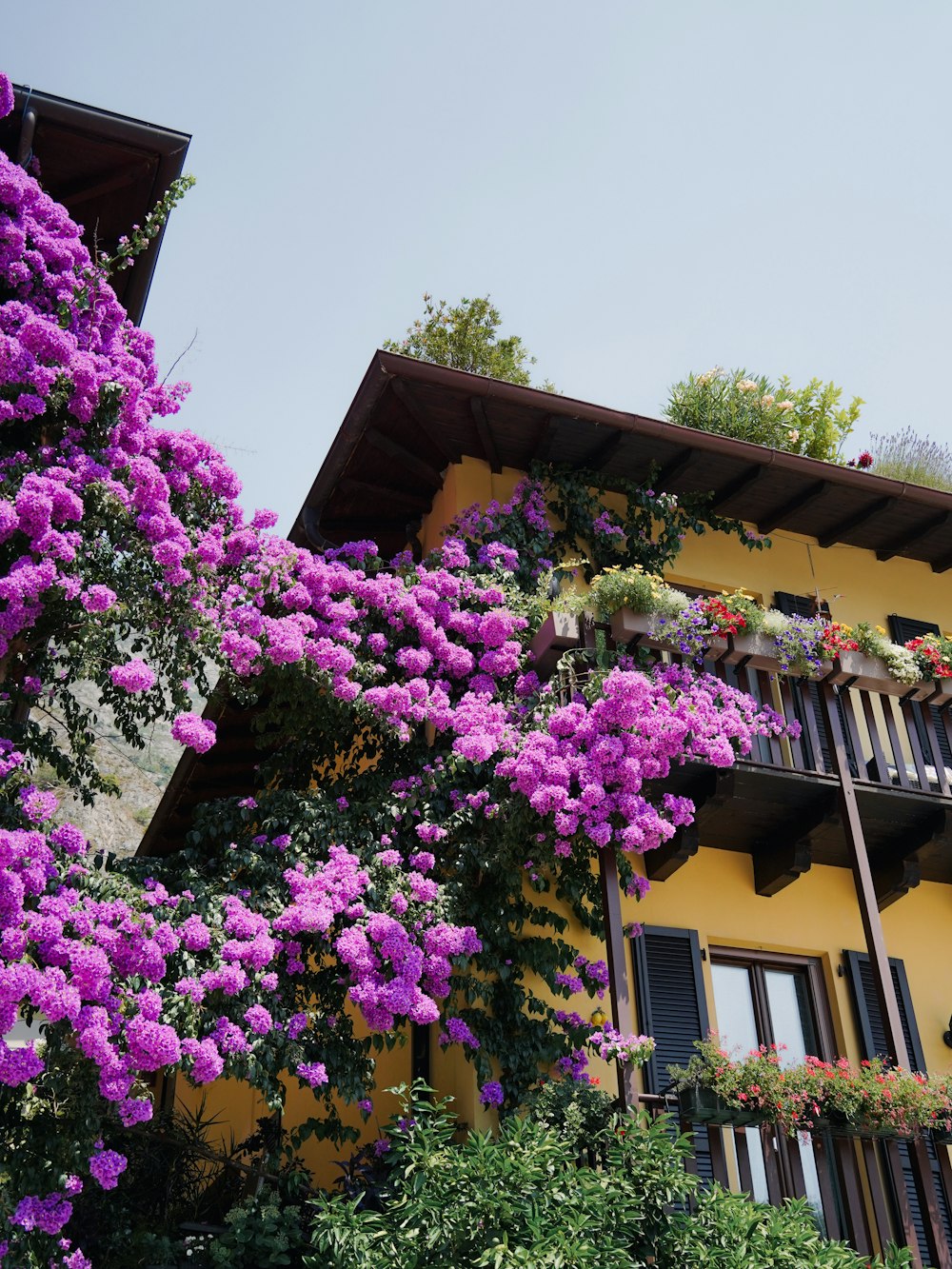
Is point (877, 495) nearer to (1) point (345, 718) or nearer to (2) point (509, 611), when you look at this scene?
(2) point (509, 611)

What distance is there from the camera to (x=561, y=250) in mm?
9164

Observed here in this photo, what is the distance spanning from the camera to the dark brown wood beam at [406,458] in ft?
34.9

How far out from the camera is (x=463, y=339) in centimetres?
1373

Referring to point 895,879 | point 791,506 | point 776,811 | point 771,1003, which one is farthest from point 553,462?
point 771,1003

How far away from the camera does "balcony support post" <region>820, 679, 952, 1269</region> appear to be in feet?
24.1

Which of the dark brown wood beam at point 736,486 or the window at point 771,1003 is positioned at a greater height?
the dark brown wood beam at point 736,486

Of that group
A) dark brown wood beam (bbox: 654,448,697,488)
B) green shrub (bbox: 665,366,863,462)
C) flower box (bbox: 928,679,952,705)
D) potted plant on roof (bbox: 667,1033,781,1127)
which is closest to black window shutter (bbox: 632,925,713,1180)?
potted plant on roof (bbox: 667,1033,781,1127)

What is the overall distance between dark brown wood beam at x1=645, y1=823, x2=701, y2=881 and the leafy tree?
6.25 meters

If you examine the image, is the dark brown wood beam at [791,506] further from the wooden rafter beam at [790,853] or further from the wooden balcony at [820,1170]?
the wooden balcony at [820,1170]

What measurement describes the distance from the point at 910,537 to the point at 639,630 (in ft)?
15.2

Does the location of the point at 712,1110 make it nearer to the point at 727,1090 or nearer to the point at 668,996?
the point at 727,1090

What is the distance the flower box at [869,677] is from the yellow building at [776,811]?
5cm

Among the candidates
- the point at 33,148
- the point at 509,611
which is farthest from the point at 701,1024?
the point at 33,148

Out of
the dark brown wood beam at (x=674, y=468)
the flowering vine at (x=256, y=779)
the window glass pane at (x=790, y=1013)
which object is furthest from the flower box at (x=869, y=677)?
the dark brown wood beam at (x=674, y=468)
